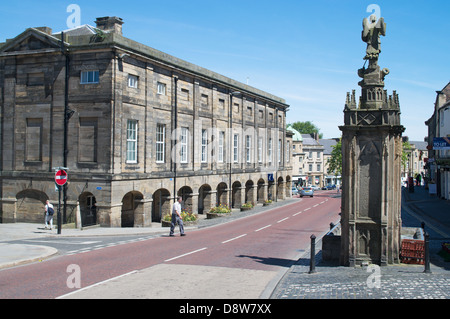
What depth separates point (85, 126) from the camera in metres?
26.2

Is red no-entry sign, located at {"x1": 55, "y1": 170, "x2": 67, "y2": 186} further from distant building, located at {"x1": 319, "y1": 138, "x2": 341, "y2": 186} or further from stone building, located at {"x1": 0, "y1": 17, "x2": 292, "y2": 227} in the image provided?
distant building, located at {"x1": 319, "y1": 138, "x2": 341, "y2": 186}

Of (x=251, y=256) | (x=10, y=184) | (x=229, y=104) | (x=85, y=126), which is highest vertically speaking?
(x=229, y=104)

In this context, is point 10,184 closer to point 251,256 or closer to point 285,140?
point 251,256

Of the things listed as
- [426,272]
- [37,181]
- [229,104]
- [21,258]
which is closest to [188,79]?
[229,104]

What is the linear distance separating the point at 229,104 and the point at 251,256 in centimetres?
2508

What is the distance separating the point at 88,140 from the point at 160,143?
17.6ft

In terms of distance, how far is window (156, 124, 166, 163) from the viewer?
97.9 feet

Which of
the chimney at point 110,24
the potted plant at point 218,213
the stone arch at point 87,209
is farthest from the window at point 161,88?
the potted plant at point 218,213

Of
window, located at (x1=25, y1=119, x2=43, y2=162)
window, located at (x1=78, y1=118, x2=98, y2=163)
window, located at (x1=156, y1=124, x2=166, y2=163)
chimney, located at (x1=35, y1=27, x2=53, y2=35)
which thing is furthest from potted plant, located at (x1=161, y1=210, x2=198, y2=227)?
chimney, located at (x1=35, y1=27, x2=53, y2=35)

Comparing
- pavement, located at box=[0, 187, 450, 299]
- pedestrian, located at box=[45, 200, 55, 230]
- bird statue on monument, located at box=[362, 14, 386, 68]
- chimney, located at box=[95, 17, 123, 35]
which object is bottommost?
pavement, located at box=[0, 187, 450, 299]

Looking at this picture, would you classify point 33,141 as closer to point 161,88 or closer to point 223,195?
point 161,88

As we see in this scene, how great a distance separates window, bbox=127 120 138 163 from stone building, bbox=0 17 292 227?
0.06m

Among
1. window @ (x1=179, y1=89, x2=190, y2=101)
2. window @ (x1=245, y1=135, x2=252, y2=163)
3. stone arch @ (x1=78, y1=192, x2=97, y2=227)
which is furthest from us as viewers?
window @ (x1=245, y1=135, x2=252, y2=163)

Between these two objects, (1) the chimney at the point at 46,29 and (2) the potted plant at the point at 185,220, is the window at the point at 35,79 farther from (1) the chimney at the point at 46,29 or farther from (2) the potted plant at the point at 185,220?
(2) the potted plant at the point at 185,220
